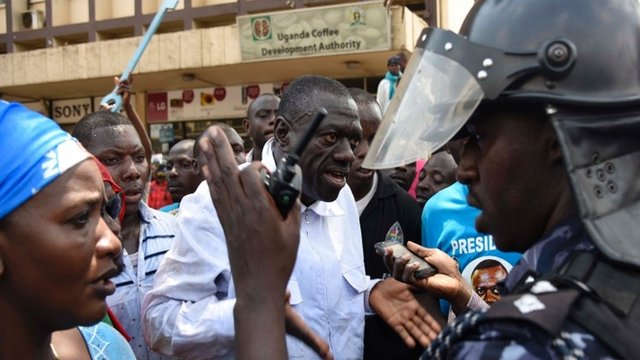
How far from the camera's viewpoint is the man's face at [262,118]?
5259 millimetres

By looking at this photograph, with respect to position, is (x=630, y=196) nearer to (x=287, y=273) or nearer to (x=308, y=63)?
(x=287, y=273)

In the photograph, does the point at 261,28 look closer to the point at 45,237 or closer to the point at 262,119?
the point at 262,119

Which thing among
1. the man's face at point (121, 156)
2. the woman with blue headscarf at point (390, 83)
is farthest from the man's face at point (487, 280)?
the woman with blue headscarf at point (390, 83)

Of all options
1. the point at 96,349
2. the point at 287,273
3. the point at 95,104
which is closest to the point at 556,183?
the point at 287,273

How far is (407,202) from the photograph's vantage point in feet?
11.8

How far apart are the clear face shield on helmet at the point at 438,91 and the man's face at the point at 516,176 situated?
0.06 m

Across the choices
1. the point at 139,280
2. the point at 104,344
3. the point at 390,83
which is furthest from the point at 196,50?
the point at 104,344

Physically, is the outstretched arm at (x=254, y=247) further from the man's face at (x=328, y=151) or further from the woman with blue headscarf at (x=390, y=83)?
the woman with blue headscarf at (x=390, y=83)

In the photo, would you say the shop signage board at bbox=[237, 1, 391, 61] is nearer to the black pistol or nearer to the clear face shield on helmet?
the clear face shield on helmet

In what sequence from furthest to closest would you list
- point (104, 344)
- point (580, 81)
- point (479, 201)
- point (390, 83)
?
point (390, 83)
point (104, 344)
point (479, 201)
point (580, 81)

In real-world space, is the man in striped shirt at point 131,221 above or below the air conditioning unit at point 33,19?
below

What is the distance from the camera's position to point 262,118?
537 cm

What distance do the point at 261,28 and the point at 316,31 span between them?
1.18m

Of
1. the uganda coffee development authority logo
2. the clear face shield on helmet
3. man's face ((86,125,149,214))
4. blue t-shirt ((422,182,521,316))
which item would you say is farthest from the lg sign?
the clear face shield on helmet
